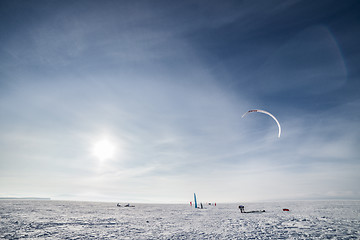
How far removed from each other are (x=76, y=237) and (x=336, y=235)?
2509cm

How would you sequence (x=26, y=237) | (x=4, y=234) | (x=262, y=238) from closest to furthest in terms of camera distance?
1. (x=262, y=238)
2. (x=26, y=237)
3. (x=4, y=234)

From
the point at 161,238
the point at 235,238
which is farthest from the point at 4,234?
the point at 235,238

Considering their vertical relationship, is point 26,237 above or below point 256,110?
below

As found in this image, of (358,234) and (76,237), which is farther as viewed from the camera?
(76,237)

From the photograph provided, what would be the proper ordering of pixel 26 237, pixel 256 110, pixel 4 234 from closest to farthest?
pixel 26 237 < pixel 4 234 < pixel 256 110

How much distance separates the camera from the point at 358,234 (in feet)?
61.8

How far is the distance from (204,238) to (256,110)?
2329 cm

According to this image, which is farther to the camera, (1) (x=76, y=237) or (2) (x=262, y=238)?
(1) (x=76, y=237)

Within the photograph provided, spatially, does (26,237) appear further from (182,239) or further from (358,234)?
(358,234)

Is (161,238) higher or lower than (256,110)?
lower

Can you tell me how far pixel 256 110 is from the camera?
35000 millimetres

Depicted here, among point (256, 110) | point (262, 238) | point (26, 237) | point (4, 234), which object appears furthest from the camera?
point (256, 110)

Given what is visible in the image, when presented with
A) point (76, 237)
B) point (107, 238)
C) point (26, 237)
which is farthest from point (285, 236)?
point (26, 237)

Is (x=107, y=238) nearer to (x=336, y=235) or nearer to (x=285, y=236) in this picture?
(x=285, y=236)
